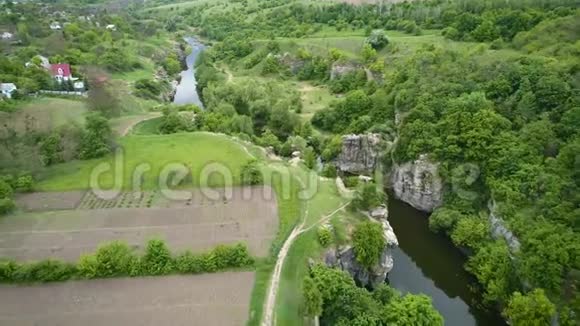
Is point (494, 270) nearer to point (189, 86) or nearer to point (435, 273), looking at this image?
point (435, 273)

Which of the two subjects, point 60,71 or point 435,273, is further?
point 60,71

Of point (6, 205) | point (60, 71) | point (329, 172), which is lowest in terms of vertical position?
point (6, 205)

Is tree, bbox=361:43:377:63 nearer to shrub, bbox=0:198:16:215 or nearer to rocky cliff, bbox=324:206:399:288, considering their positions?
rocky cliff, bbox=324:206:399:288

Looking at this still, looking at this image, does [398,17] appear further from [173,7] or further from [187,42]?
[173,7]

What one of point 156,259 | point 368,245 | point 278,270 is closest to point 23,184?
point 156,259

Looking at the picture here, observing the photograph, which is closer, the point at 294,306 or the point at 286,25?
the point at 294,306

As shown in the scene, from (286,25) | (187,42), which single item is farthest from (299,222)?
(187,42)
